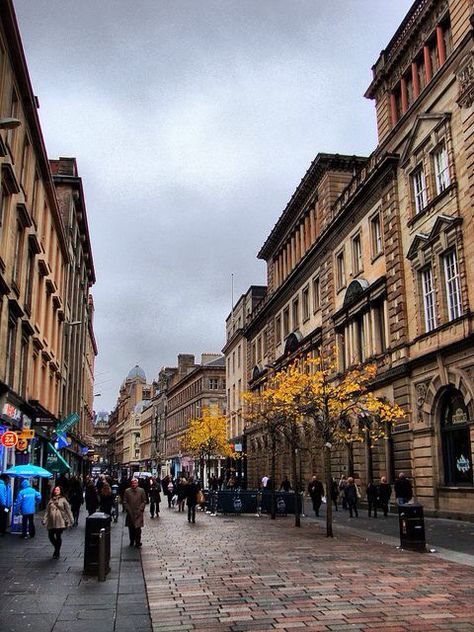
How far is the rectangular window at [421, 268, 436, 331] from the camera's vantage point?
84.1ft

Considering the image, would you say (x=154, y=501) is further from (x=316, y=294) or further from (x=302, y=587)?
(x=302, y=587)

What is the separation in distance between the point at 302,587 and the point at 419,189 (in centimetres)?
2051

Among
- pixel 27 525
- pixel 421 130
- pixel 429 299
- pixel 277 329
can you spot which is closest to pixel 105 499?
pixel 27 525

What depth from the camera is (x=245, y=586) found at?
10.9m

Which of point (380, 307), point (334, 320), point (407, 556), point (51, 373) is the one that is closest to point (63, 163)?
point (51, 373)

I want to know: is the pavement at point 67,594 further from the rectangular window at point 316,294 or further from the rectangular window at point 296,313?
the rectangular window at point 296,313

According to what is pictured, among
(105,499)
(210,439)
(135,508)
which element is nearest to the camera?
(135,508)

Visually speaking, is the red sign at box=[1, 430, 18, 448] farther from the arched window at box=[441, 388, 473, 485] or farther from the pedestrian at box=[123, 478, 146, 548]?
the arched window at box=[441, 388, 473, 485]

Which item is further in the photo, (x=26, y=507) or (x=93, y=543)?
(x=26, y=507)

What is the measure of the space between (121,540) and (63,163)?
35.7m

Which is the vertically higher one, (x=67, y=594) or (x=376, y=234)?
(x=376, y=234)

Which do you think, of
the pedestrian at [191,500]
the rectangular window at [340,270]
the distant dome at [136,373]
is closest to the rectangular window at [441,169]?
the rectangular window at [340,270]

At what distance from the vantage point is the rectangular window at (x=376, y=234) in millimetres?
31484

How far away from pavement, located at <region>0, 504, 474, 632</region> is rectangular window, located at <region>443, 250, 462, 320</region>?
841 cm
